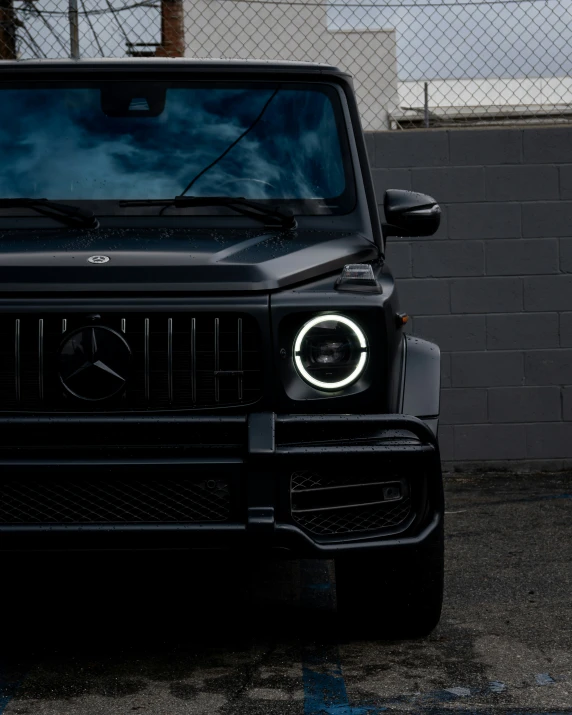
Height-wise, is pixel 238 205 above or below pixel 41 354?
above

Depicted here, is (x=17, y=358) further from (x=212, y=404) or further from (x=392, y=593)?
(x=392, y=593)

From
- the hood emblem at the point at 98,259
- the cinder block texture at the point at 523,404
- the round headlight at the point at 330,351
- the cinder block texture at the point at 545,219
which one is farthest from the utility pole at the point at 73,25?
the round headlight at the point at 330,351

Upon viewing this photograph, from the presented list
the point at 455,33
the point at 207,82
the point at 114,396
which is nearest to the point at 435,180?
the point at 455,33

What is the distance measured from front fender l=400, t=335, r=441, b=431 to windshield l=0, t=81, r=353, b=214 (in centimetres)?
67

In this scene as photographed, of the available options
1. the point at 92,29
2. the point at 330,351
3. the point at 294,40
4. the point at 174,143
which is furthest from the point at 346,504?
the point at 294,40

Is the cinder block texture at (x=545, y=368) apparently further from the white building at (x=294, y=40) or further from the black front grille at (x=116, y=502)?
the black front grille at (x=116, y=502)

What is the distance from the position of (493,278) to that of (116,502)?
4.80 m

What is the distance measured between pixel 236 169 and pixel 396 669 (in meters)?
1.86

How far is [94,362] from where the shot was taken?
337cm

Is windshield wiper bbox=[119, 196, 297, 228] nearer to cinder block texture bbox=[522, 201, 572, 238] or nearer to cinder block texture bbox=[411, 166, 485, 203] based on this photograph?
cinder block texture bbox=[411, 166, 485, 203]

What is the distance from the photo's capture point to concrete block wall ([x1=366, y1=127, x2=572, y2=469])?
25.3 ft

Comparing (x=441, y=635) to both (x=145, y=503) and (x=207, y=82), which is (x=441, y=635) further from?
(x=207, y=82)

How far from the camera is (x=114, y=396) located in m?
3.39

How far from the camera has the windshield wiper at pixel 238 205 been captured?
4.05 metres
